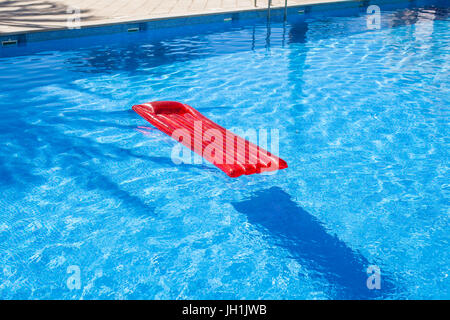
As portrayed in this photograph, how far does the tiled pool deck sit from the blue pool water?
1537 millimetres

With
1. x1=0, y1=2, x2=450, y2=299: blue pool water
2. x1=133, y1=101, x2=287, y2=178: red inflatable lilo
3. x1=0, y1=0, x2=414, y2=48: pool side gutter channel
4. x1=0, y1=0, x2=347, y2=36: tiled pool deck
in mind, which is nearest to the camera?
x1=0, y1=2, x2=450, y2=299: blue pool water

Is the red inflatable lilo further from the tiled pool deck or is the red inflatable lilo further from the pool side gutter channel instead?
the tiled pool deck

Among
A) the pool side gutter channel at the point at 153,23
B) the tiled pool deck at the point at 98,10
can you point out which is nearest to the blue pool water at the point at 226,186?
the pool side gutter channel at the point at 153,23

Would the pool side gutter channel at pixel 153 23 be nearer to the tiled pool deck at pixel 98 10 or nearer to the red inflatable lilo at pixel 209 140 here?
the tiled pool deck at pixel 98 10

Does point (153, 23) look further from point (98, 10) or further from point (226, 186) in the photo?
point (226, 186)

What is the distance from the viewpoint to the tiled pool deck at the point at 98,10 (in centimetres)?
1095

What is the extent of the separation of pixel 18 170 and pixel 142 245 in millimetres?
2267

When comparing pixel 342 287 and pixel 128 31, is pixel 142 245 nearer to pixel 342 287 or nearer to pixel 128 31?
pixel 342 287

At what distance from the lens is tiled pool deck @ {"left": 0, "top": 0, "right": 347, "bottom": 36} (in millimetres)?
10945

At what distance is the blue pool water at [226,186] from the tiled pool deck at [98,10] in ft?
5.04

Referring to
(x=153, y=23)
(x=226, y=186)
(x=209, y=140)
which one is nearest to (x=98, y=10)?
(x=153, y=23)

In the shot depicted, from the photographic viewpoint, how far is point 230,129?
6.54m

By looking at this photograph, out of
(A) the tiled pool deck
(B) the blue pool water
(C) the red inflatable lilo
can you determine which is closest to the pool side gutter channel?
(A) the tiled pool deck
